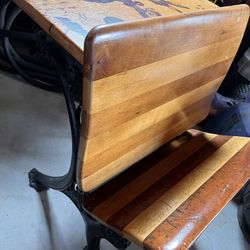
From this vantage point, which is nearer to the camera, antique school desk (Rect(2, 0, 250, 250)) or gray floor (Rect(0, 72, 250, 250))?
antique school desk (Rect(2, 0, 250, 250))

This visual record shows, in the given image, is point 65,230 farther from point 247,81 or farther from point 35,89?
point 247,81

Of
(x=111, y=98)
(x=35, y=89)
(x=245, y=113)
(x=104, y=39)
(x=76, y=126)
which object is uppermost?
(x=104, y=39)

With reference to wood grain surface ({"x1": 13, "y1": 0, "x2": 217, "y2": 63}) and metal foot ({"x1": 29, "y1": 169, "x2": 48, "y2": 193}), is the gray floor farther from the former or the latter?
wood grain surface ({"x1": 13, "y1": 0, "x2": 217, "y2": 63})

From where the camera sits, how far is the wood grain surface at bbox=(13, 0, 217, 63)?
2.13 feet

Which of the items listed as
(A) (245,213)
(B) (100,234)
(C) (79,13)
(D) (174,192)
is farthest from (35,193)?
(A) (245,213)

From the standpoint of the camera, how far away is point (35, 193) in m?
1.28

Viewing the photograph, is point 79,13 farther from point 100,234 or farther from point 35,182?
point 35,182

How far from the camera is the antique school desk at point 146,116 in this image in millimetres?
576

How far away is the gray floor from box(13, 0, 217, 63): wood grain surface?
80 cm

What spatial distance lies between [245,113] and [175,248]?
87 centimetres

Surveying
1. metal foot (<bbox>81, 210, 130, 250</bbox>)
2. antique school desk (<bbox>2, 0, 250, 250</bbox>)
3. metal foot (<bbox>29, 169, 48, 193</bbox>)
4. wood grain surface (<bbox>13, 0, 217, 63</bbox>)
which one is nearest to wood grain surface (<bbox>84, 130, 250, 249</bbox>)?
antique school desk (<bbox>2, 0, 250, 250</bbox>)

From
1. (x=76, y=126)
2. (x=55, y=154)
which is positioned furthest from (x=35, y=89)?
(x=76, y=126)

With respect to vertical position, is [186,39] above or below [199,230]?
above

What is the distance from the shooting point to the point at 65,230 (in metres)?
1.18
